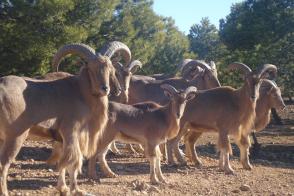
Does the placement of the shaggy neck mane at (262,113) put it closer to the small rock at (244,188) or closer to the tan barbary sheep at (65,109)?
the small rock at (244,188)

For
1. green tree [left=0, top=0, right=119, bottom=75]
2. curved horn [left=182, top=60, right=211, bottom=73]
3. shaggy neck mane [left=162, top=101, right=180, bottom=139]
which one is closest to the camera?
shaggy neck mane [left=162, top=101, right=180, bottom=139]

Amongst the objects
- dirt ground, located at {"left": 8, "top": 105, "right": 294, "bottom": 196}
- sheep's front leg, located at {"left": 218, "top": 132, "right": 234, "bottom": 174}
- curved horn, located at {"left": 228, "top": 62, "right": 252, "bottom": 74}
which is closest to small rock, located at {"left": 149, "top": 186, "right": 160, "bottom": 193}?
dirt ground, located at {"left": 8, "top": 105, "right": 294, "bottom": 196}

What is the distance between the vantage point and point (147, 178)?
1256 cm

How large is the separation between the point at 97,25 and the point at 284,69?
9946 millimetres

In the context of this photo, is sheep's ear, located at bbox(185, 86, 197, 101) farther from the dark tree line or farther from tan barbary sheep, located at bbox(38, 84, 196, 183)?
the dark tree line

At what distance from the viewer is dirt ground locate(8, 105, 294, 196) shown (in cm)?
1111

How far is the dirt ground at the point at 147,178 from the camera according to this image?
11.1 metres

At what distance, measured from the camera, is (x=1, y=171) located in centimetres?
940

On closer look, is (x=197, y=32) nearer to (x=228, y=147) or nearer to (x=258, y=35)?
(x=258, y=35)

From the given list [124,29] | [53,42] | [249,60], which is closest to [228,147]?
[53,42]

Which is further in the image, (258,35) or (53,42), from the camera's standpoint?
(258,35)

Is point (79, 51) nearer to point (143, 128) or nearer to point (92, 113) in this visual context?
point (92, 113)

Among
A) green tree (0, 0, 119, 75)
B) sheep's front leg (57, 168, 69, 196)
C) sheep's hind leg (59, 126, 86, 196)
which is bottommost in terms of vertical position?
sheep's front leg (57, 168, 69, 196)

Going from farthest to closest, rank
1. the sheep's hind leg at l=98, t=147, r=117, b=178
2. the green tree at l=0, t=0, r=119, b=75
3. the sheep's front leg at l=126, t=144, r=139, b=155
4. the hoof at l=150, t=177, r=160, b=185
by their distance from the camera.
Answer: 1. the green tree at l=0, t=0, r=119, b=75
2. the sheep's front leg at l=126, t=144, r=139, b=155
3. the sheep's hind leg at l=98, t=147, r=117, b=178
4. the hoof at l=150, t=177, r=160, b=185
